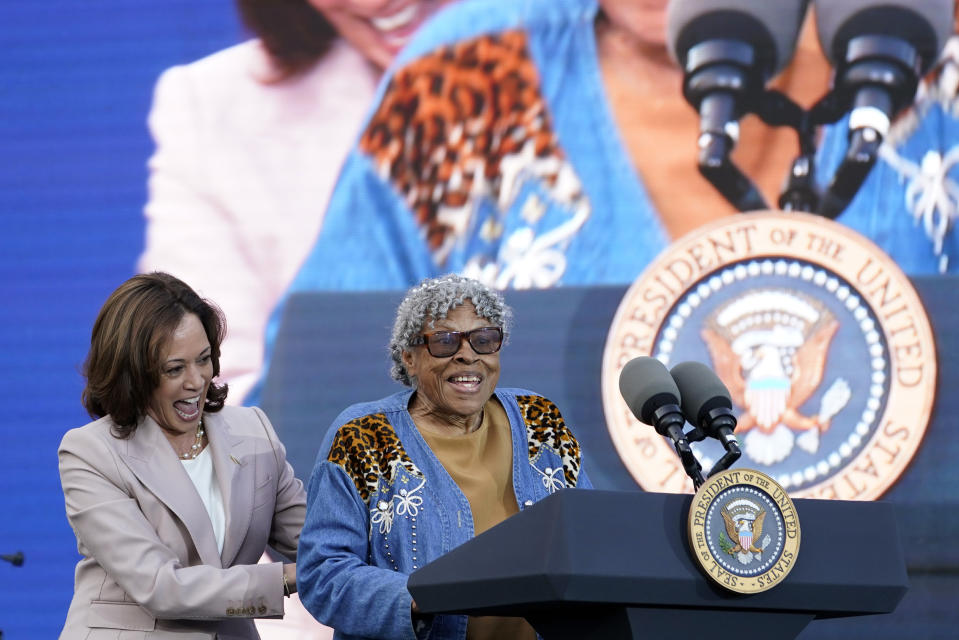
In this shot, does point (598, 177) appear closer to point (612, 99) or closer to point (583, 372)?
point (612, 99)

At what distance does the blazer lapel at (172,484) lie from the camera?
2221 mm

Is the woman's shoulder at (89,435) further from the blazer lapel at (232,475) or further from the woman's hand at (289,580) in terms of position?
the woman's hand at (289,580)

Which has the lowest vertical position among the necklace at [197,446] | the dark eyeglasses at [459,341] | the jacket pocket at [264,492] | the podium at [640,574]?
the jacket pocket at [264,492]

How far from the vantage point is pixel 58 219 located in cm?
363

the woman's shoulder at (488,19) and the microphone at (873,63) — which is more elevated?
the woman's shoulder at (488,19)

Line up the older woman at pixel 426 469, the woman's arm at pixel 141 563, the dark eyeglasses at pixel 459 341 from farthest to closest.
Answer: the woman's arm at pixel 141 563
the dark eyeglasses at pixel 459 341
the older woman at pixel 426 469

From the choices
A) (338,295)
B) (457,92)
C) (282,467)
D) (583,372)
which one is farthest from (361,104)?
(282,467)

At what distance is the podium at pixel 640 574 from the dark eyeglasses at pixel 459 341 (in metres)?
0.53

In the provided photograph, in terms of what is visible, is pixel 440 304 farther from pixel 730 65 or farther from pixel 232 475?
pixel 730 65

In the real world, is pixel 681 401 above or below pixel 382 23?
above

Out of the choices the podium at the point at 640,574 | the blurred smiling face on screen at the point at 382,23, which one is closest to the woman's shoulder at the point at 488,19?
the blurred smiling face on screen at the point at 382,23

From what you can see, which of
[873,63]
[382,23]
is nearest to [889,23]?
[873,63]

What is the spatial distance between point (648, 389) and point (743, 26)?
81.9 inches

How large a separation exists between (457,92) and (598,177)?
49 centimetres
